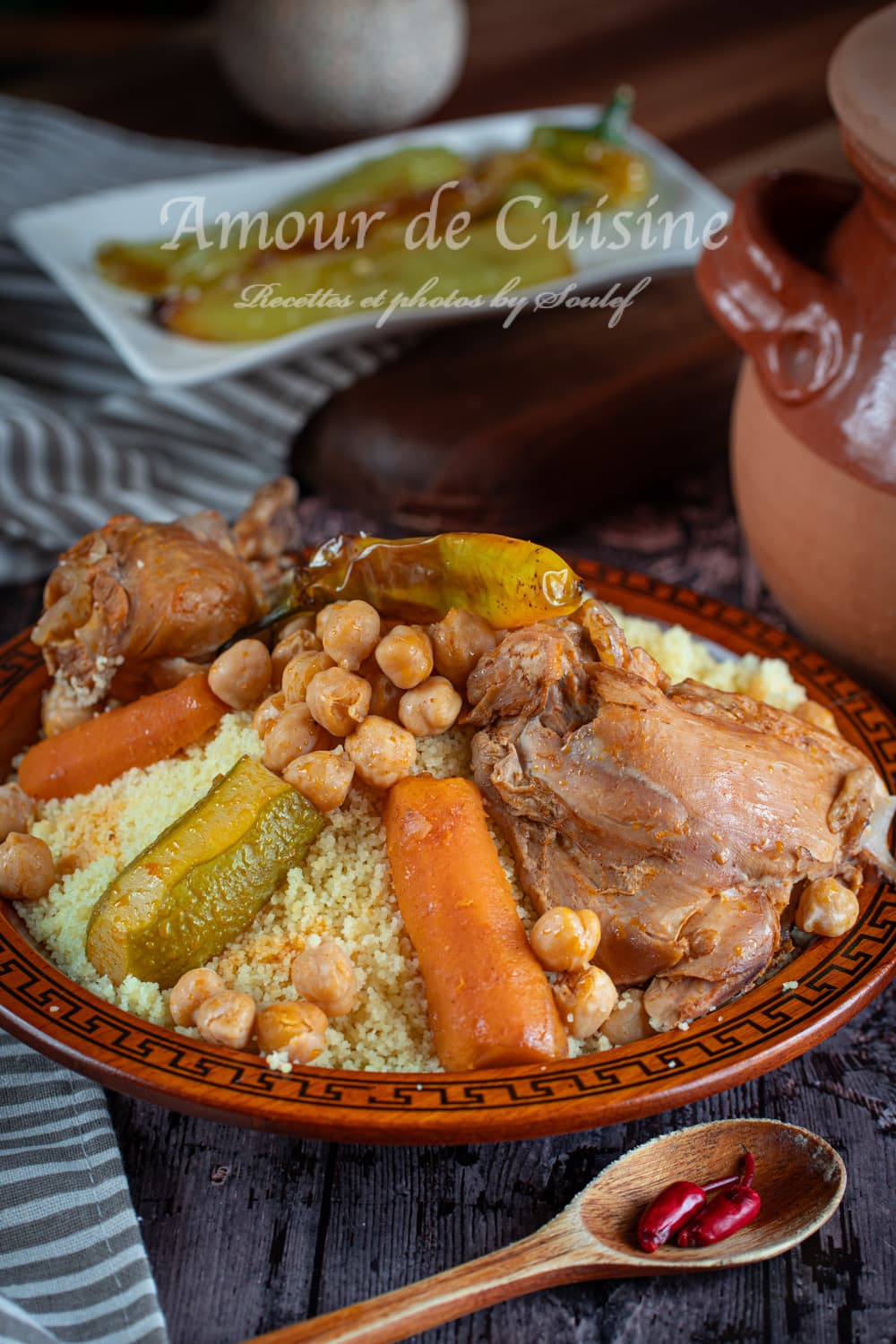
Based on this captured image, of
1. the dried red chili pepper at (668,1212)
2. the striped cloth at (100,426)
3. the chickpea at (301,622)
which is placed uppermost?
the chickpea at (301,622)

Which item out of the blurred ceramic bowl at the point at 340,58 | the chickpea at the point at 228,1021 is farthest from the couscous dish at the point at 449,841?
the blurred ceramic bowl at the point at 340,58

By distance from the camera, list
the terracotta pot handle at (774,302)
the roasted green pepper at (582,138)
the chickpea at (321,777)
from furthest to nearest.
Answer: the roasted green pepper at (582,138) → the terracotta pot handle at (774,302) → the chickpea at (321,777)

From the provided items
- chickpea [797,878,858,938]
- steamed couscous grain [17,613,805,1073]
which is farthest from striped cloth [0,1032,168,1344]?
chickpea [797,878,858,938]

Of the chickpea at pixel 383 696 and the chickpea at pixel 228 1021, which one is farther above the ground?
the chickpea at pixel 383 696

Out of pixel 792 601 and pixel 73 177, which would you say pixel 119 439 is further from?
pixel 792 601

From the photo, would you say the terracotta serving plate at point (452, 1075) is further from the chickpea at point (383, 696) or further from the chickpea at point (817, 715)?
the chickpea at point (383, 696)

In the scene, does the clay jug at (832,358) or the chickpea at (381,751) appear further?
the clay jug at (832,358)

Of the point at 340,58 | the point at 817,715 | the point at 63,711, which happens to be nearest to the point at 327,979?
the point at 63,711
